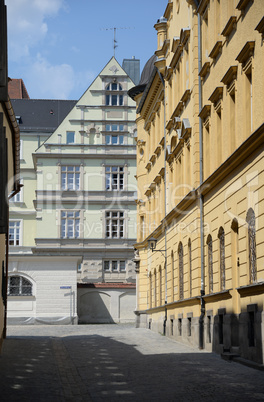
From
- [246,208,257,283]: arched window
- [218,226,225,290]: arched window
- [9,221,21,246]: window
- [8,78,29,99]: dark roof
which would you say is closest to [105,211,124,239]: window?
[9,221,21,246]: window

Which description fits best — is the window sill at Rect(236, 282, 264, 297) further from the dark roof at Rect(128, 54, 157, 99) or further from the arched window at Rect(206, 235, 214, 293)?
the dark roof at Rect(128, 54, 157, 99)

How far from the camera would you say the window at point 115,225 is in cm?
5684

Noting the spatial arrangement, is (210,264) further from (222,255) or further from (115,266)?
(115,266)

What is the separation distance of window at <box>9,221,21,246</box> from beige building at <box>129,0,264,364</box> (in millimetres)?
24175

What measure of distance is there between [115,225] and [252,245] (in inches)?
1550

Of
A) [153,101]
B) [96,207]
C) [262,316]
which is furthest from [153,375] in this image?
[96,207]

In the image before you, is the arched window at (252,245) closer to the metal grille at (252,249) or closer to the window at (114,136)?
the metal grille at (252,249)

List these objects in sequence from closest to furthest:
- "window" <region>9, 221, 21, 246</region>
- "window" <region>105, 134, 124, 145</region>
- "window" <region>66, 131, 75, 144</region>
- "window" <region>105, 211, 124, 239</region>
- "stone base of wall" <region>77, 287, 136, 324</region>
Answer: "stone base of wall" <region>77, 287, 136, 324</region> → "window" <region>105, 211, 124, 239</region> → "window" <region>66, 131, 75, 144</region> → "window" <region>105, 134, 124, 145</region> → "window" <region>9, 221, 21, 246</region>

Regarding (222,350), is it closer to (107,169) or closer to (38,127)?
(107,169)

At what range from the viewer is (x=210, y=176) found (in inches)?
850

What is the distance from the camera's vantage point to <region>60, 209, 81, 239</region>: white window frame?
56.6 meters

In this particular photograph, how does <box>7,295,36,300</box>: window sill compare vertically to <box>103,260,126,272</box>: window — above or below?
below

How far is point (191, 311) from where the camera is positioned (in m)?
25.1

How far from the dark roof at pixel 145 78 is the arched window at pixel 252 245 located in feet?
84.2
